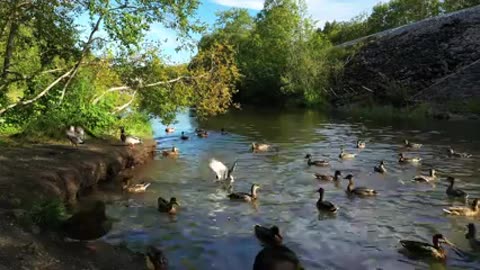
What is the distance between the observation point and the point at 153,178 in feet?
68.2

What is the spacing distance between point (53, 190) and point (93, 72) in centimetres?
1255

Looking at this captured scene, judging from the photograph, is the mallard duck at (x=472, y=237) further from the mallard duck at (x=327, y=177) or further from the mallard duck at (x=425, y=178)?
the mallard duck at (x=327, y=177)

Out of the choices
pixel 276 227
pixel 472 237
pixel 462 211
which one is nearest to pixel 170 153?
pixel 276 227

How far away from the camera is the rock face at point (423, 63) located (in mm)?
54188

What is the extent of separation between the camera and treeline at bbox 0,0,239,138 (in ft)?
56.9

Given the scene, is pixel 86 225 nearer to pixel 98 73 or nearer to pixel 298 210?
pixel 298 210

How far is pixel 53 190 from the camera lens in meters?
14.3

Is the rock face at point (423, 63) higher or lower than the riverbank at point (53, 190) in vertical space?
higher

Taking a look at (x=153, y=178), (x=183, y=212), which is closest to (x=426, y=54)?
(x=153, y=178)

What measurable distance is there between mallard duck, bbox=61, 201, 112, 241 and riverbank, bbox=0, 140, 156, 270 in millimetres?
247

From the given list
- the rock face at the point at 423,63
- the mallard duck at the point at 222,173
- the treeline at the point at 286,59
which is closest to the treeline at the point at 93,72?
the mallard duck at the point at 222,173

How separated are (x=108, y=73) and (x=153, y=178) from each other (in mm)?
8194

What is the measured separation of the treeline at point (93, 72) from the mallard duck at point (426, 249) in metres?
9.86

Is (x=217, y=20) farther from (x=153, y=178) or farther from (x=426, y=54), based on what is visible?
(x=153, y=178)
